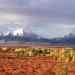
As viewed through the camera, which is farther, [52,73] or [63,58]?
[63,58]

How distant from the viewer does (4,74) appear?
1069 inches

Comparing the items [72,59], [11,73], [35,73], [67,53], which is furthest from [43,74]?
[67,53]

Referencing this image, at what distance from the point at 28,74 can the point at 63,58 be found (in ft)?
64.1

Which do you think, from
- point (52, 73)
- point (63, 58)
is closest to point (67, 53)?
point (63, 58)

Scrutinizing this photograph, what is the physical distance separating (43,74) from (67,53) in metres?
21.2

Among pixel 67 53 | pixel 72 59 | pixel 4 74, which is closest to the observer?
pixel 4 74

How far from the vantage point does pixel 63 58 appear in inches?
1832

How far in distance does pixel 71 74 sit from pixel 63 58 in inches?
741

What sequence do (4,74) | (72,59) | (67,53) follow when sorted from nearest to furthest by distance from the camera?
(4,74), (72,59), (67,53)

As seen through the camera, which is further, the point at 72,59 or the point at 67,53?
the point at 67,53

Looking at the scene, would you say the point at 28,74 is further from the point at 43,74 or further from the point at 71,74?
the point at 71,74

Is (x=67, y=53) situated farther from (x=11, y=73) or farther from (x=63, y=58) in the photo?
(x=11, y=73)

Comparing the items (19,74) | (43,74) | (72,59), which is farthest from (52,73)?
(72,59)

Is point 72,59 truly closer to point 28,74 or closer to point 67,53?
point 67,53
